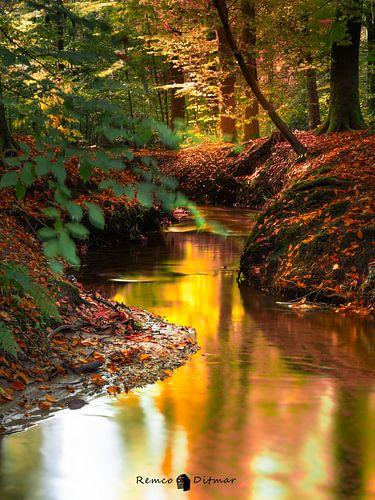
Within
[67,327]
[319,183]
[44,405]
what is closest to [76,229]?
[44,405]

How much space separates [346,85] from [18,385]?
13746 mm

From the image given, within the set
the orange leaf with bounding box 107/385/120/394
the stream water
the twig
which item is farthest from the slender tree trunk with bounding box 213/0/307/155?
the orange leaf with bounding box 107/385/120/394

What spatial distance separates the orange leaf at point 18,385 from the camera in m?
5.39

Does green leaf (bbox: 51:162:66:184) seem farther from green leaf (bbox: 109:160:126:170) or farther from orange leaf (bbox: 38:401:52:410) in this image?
orange leaf (bbox: 38:401:52:410)

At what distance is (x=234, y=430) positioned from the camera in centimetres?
504

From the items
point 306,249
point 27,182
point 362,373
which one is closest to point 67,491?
point 27,182

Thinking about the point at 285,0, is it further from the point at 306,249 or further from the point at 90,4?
the point at 306,249

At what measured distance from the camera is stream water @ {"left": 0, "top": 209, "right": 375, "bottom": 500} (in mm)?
4223

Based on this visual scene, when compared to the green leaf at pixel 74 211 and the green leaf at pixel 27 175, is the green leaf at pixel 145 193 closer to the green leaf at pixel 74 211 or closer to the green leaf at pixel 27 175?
the green leaf at pixel 74 211

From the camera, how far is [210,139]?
2.39 meters

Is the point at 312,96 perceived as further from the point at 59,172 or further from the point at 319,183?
the point at 59,172

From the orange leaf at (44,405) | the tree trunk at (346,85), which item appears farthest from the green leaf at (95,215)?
the tree trunk at (346,85)

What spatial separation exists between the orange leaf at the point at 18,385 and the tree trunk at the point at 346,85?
13.4m

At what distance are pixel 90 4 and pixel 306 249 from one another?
12868 mm
